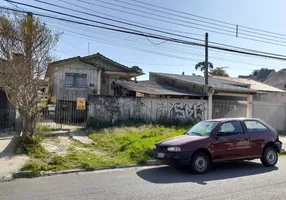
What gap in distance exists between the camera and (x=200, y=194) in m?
6.03

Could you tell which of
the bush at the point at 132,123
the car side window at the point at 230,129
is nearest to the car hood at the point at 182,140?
the car side window at the point at 230,129

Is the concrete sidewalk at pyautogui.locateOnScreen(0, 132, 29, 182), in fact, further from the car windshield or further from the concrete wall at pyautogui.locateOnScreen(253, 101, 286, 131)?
the concrete wall at pyautogui.locateOnScreen(253, 101, 286, 131)

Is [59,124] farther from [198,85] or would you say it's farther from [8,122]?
[198,85]

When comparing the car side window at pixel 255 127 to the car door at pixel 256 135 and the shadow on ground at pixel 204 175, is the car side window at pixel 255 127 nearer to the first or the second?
the car door at pixel 256 135

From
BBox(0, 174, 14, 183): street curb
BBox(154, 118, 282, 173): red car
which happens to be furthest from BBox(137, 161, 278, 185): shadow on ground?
BBox(0, 174, 14, 183): street curb

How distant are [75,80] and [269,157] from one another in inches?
627

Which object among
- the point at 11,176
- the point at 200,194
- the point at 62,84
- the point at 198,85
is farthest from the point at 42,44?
the point at 198,85

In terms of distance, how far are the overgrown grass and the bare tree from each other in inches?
67.3

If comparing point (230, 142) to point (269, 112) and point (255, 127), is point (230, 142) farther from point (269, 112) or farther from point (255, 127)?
point (269, 112)

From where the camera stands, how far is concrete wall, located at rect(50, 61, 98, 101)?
21.5 m

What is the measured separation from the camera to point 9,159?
31.0ft

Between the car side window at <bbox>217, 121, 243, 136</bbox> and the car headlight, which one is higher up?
the car side window at <bbox>217, 121, 243, 136</bbox>

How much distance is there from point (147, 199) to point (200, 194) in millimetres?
1127

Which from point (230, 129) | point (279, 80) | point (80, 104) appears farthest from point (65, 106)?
point (279, 80)
